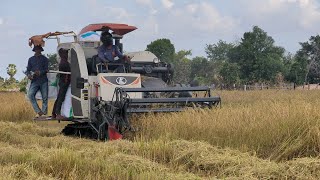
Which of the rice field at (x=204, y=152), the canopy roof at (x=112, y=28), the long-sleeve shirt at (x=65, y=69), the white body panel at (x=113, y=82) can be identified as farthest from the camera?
the long-sleeve shirt at (x=65, y=69)

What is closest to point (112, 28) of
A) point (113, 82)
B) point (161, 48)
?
point (113, 82)

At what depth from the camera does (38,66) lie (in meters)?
11.3

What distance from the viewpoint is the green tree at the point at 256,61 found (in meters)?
53.7

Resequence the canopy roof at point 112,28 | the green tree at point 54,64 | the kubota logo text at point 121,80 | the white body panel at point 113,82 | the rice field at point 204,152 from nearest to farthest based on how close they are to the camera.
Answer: the rice field at point 204,152 < the white body panel at point 113,82 < the kubota logo text at point 121,80 < the canopy roof at point 112,28 < the green tree at point 54,64

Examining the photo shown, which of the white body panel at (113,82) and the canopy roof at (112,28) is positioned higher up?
the canopy roof at (112,28)

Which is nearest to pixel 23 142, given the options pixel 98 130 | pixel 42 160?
pixel 98 130

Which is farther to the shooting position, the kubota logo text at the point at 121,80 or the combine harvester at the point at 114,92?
the kubota logo text at the point at 121,80

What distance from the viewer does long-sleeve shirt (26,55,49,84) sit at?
37.0ft

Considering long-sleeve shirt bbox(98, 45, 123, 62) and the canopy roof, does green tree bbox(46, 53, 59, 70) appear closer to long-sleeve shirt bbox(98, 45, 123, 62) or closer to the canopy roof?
the canopy roof

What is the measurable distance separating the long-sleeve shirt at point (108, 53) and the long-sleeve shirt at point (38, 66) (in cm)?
146

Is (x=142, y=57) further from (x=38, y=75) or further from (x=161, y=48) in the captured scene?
(x=161, y=48)

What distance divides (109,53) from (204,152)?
480 centimetres

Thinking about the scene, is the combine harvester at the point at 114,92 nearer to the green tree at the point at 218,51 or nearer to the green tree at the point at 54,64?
the green tree at the point at 54,64

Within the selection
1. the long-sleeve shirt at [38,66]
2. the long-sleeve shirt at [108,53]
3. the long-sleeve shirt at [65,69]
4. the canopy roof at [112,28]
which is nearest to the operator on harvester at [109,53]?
the long-sleeve shirt at [108,53]
